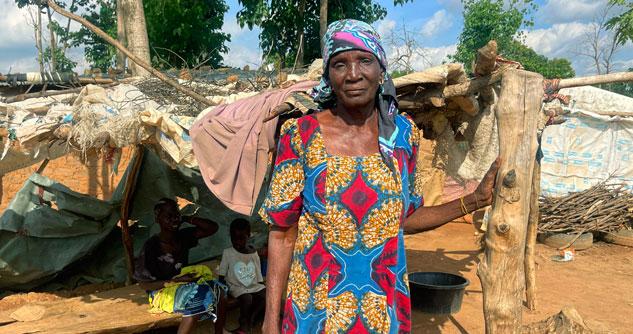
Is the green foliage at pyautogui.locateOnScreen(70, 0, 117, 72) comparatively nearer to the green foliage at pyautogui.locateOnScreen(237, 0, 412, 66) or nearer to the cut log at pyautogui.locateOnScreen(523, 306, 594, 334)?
the green foliage at pyautogui.locateOnScreen(237, 0, 412, 66)

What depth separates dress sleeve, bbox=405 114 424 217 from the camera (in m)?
2.04

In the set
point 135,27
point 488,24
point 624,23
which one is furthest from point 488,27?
point 135,27

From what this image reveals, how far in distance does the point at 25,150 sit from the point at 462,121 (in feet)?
10.3

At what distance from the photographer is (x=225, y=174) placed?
2.65 m

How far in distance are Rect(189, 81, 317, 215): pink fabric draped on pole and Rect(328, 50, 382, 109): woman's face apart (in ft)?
2.45

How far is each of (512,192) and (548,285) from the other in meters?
4.46

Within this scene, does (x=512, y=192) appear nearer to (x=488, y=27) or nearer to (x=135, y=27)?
(x=135, y=27)

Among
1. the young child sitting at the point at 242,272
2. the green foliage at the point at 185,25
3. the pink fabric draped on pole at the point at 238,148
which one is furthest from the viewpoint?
the green foliage at the point at 185,25

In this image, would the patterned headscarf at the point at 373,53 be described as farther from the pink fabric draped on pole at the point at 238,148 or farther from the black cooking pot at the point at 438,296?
the black cooking pot at the point at 438,296

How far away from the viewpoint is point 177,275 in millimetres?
4551

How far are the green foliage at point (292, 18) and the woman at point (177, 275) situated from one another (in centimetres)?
709

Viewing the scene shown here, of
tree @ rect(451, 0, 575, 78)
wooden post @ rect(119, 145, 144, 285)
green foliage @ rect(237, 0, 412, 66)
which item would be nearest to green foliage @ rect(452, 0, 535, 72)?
tree @ rect(451, 0, 575, 78)

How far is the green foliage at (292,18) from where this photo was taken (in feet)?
37.5

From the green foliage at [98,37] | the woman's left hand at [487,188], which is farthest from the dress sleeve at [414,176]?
the green foliage at [98,37]
